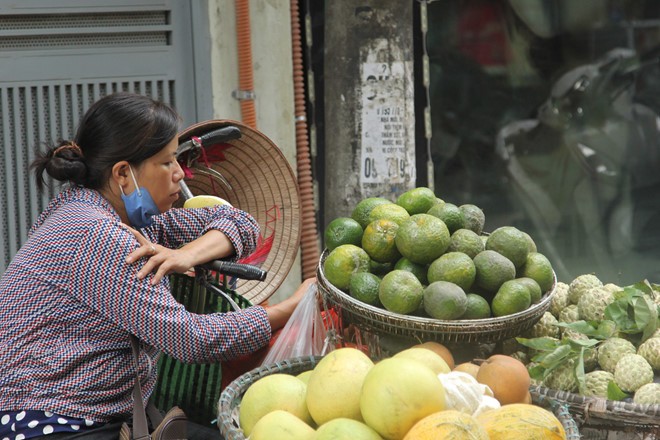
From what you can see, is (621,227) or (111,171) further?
(621,227)

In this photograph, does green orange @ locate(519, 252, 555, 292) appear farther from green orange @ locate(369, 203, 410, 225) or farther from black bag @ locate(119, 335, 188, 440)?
black bag @ locate(119, 335, 188, 440)

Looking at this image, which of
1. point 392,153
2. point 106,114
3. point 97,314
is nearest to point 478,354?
point 97,314

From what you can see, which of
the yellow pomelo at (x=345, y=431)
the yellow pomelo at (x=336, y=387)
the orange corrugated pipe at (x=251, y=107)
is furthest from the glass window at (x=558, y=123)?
the yellow pomelo at (x=345, y=431)

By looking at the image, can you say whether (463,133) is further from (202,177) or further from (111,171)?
(111,171)

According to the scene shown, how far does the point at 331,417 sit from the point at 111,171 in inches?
42.4

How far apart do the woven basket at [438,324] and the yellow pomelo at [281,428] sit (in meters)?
0.61

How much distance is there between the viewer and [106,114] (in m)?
2.73

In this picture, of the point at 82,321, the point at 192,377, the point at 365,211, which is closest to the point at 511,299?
the point at 365,211

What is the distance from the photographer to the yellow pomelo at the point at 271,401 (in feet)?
7.81

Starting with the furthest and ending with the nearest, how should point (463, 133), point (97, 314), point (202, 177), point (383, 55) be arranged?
point (463, 133), point (383, 55), point (202, 177), point (97, 314)

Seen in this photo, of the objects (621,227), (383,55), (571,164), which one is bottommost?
(621,227)

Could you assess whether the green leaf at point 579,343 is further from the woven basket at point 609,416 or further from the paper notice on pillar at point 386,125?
the paper notice on pillar at point 386,125

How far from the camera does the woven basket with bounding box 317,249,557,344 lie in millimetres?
2730

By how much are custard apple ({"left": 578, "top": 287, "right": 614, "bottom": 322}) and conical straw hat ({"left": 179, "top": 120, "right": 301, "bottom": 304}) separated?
1204 mm
